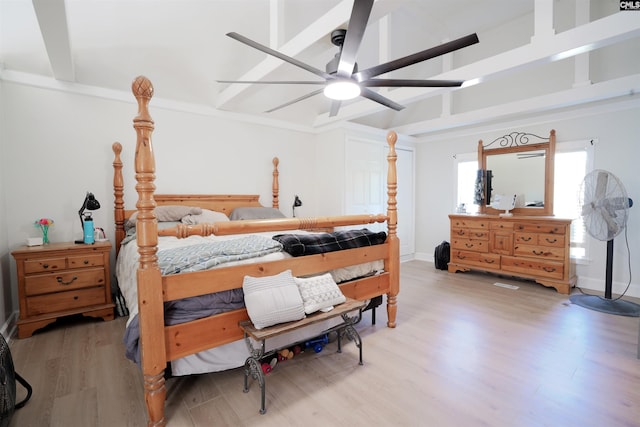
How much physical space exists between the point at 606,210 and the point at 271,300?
3350mm

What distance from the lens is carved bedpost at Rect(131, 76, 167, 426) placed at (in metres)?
1.39

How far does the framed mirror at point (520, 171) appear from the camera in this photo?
13.0 ft

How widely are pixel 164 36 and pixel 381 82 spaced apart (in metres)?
2.44

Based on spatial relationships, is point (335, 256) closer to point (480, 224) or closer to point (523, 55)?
point (523, 55)

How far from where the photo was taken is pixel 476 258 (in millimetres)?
4234

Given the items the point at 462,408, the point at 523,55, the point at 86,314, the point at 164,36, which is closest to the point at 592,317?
the point at 462,408

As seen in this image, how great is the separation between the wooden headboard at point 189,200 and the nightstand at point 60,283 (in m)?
0.53

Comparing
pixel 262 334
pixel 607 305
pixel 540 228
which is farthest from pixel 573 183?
pixel 262 334

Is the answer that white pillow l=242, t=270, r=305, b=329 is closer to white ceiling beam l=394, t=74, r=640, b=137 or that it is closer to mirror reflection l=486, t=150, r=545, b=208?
white ceiling beam l=394, t=74, r=640, b=137

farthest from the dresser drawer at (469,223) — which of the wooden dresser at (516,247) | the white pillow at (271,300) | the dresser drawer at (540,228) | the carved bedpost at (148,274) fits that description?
the carved bedpost at (148,274)

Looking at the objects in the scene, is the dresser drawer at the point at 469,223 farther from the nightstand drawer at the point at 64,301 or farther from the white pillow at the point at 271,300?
the nightstand drawer at the point at 64,301

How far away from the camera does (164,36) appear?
3049 mm

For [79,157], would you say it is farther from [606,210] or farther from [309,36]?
[606,210]

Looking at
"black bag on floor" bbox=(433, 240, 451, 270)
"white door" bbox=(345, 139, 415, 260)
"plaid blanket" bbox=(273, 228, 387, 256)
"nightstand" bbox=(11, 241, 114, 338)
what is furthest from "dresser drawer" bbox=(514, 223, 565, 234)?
"nightstand" bbox=(11, 241, 114, 338)
